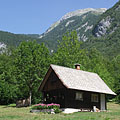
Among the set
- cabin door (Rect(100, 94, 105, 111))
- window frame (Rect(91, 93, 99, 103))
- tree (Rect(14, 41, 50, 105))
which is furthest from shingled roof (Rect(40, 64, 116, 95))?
tree (Rect(14, 41, 50, 105))

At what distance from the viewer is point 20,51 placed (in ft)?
144

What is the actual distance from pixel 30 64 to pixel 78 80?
44.9 ft

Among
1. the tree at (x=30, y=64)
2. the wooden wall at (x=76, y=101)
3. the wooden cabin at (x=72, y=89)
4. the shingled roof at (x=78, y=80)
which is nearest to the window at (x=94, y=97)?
the wooden cabin at (x=72, y=89)

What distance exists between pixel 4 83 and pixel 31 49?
450 inches

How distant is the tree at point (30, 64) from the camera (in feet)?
141

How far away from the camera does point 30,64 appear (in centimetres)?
4312

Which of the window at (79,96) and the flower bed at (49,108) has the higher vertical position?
the window at (79,96)

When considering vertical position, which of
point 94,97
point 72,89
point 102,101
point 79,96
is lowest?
point 102,101

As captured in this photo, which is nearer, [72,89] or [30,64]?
[72,89]

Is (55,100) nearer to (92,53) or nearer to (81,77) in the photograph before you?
(81,77)

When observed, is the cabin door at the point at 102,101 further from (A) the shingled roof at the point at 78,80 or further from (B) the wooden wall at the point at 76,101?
(B) the wooden wall at the point at 76,101

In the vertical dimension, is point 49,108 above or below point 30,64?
below

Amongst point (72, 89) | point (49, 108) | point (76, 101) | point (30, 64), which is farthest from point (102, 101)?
point (30, 64)

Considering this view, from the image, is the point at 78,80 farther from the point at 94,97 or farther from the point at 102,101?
the point at 102,101
